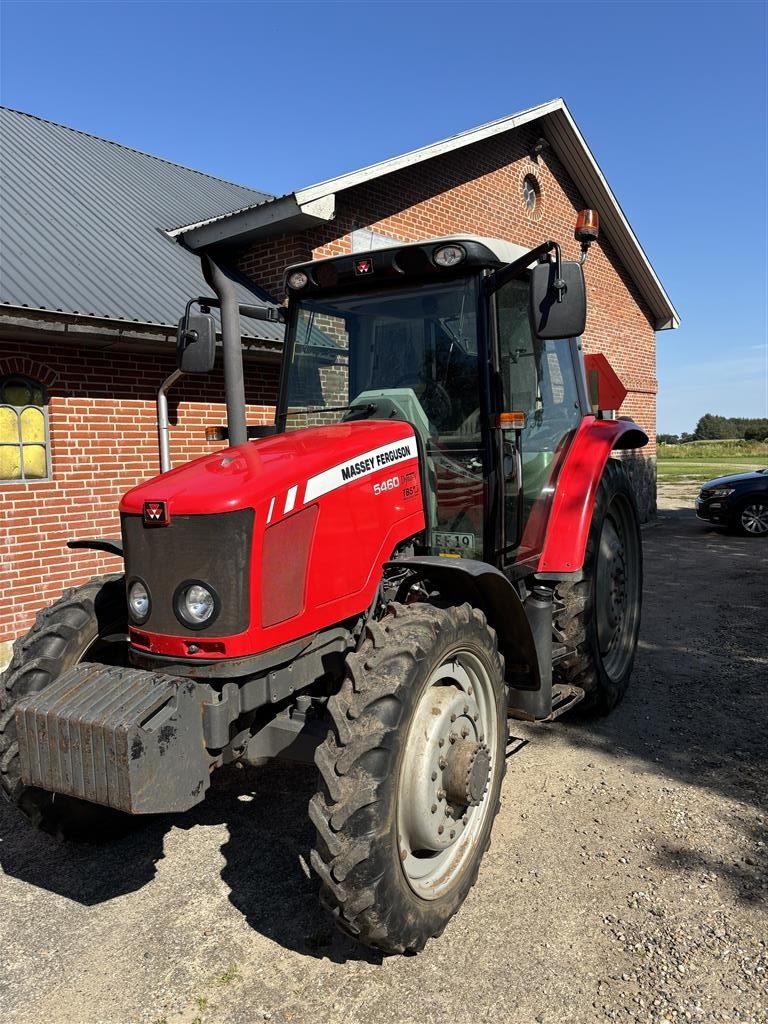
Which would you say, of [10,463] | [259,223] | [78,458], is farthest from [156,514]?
[259,223]

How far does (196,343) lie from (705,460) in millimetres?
40060

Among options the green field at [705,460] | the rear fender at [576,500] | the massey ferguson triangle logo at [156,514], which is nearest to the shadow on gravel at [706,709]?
the rear fender at [576,500]

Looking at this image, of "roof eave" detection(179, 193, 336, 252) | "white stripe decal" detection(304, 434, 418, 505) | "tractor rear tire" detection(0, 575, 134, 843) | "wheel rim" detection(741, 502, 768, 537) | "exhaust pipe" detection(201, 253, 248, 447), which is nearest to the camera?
"white stripe decal" detection(304, 434, 418, 505)

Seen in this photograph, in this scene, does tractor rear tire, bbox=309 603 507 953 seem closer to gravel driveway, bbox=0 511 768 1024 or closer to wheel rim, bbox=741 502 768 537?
gravel driveway, bbox=0 511 768 1024

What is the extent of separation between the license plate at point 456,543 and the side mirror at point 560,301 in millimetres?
1005

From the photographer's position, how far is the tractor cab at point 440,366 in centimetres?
345

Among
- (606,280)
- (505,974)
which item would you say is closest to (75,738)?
(505,974)

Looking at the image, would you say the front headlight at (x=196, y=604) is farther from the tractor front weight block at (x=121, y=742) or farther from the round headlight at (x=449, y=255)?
the round headlight at (x=449, y=255)

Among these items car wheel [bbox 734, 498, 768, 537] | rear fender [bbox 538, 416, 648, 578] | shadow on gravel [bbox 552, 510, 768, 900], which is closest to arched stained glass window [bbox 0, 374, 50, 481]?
rear fender [bbox 538, 416, 648, 578]

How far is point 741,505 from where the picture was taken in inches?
515

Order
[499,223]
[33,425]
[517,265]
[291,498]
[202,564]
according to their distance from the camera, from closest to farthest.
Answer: [202,564] < [291,498] < [517,265] < [33,425] < [499,223]

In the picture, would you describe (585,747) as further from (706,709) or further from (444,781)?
(444,781)

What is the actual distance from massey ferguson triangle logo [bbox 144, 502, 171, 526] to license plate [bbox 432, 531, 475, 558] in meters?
1.37

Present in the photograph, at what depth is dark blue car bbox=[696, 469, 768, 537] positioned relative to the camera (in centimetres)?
1298
